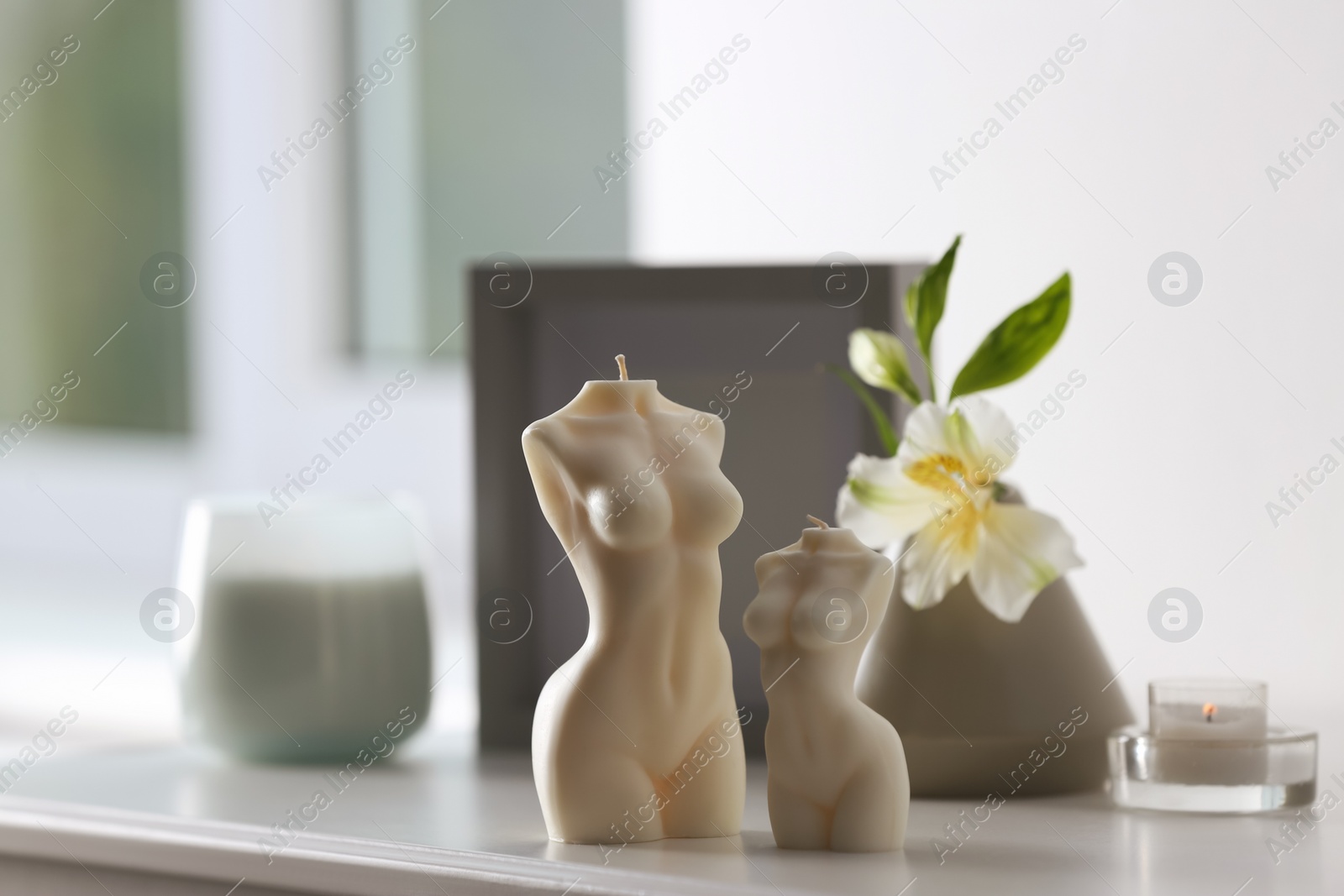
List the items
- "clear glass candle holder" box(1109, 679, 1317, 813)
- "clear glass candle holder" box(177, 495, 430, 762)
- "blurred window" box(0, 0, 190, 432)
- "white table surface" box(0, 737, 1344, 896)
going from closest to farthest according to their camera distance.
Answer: "white table surface" box(0, 737, 1344, 896)
"clear glass candle holder" box(1109, 679, 1317, 813)
"clear glass candle holder" box(177, 495, 430, 762)
"blurred window" box(0, 0, 190, 432)

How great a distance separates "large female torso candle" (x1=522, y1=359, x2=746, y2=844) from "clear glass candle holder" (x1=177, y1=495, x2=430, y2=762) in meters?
0.21

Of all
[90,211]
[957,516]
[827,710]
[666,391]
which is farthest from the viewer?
[90,211]

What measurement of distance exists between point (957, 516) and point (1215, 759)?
0.14 metres

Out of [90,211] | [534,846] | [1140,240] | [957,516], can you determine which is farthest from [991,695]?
[90,211]

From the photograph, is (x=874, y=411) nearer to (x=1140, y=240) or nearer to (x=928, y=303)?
(x=928, y=303)

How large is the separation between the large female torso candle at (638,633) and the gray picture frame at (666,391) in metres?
0.18

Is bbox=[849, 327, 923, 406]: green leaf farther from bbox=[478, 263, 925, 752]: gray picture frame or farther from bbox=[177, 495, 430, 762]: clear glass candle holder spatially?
bbox=[177, 495, 430, 762]: clear glass candle holder

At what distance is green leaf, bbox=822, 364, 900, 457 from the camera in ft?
2.16

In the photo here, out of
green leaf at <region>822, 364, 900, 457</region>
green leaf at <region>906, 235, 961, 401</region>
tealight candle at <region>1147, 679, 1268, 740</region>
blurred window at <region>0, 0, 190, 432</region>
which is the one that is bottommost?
tealight candle at <region>1147, 679, 1268, 740</region>

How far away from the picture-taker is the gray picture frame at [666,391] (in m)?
0.73

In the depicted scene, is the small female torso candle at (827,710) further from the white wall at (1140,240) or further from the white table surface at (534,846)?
the white wall at (1140,240)

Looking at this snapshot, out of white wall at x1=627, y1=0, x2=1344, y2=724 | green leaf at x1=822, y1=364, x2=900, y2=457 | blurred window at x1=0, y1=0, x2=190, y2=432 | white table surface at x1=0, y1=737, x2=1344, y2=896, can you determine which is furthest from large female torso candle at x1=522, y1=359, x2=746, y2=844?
blurred window at x1=0, y1=0, x2=190, y2=432

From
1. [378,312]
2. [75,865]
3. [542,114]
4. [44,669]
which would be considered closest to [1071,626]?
[75,865]

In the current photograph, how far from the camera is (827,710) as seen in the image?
51 cm
